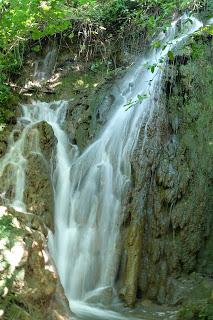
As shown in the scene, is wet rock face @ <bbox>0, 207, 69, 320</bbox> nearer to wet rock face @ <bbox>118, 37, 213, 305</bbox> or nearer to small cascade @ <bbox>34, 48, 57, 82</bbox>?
wet rock face @ <bbox>118, 37, 213, 305</bbox>

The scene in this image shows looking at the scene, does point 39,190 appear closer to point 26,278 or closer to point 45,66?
Answer: point 26,278

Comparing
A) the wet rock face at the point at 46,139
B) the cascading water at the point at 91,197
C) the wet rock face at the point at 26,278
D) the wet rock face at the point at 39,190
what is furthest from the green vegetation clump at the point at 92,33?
the wet rock face at the point at 26,278

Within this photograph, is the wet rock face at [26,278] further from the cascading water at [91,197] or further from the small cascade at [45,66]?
the small cascade at [45,66]

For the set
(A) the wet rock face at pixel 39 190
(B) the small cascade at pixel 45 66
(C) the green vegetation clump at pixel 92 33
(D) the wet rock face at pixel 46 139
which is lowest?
(A) the wet rock face at pixel 39 190

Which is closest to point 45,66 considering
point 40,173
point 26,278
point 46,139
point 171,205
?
point 46,139

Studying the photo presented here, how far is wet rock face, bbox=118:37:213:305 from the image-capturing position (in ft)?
25.0

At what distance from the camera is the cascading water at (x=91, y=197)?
301 inches

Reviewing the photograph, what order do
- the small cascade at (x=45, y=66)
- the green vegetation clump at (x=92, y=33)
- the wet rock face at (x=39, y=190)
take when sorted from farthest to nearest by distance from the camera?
the small cascade at (x=45, y=66) < the green vegetation clump at (x=92, y=33) < the wet rock face at (x=39, y=190)

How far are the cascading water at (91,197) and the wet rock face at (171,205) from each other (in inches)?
10.8

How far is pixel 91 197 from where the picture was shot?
8.41 metres

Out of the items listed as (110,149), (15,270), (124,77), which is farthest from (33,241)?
(124,77)

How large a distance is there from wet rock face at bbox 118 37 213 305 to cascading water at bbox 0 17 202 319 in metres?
0.27

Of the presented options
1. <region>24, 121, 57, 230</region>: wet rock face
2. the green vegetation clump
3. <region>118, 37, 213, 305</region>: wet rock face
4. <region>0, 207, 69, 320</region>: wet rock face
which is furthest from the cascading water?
the green vegetation clump

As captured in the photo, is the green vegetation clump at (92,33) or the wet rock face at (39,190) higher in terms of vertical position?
the green vegetation clump at (92,33)
